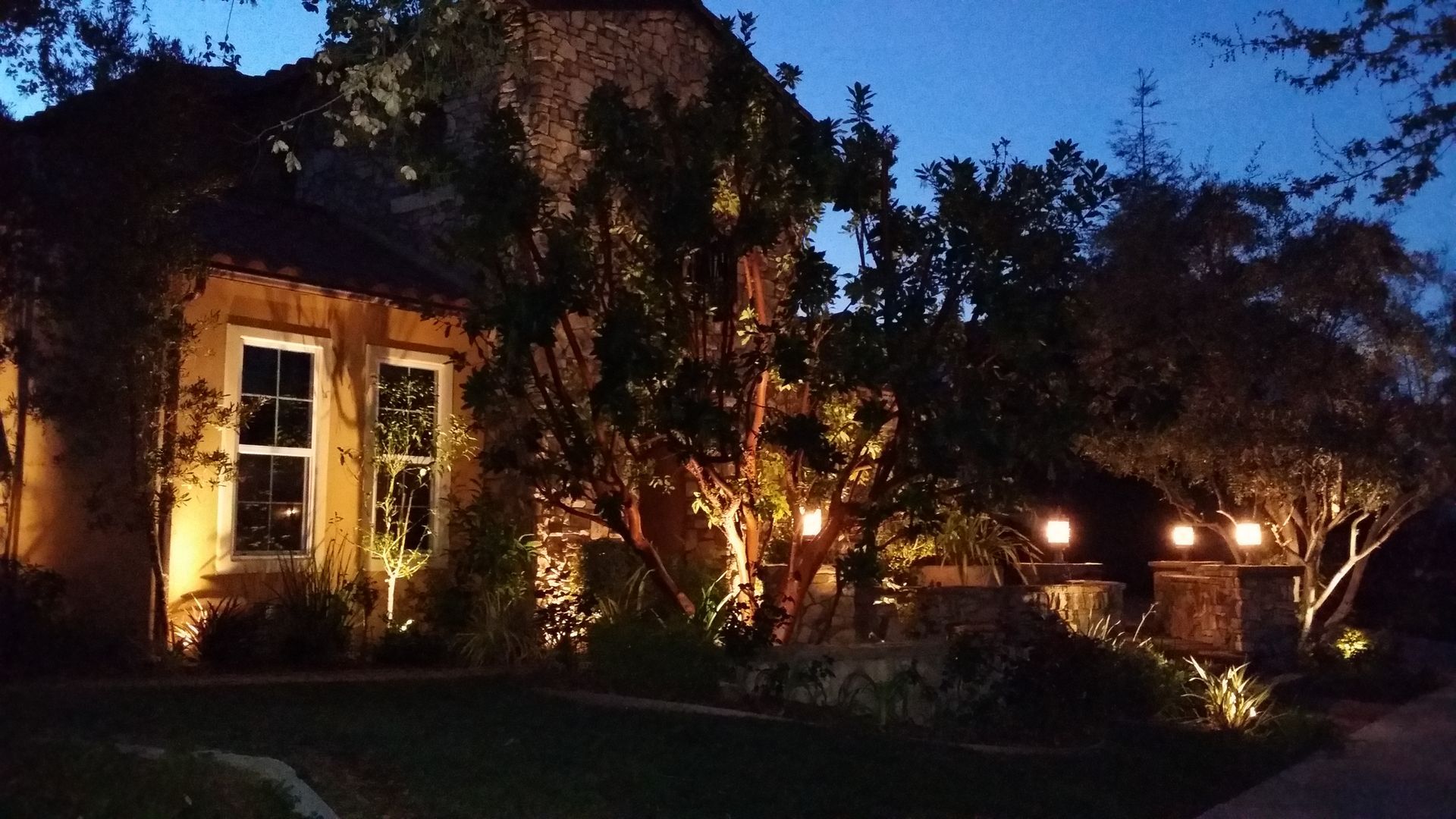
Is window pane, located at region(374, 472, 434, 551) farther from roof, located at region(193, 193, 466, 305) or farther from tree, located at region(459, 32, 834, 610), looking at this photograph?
tree, located at region(459, 32, 834, 610)

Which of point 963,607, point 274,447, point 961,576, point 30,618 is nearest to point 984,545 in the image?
point 961,576

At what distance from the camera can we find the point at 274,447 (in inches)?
457

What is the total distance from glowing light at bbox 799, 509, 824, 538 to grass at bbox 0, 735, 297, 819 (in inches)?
229

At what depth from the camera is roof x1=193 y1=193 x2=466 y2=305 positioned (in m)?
11.2

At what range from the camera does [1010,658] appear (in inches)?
411

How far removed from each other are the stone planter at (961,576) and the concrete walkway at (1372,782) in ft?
12.8

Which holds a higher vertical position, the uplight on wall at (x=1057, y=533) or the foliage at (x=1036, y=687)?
the uplight on wall at (x=1057, y=533)

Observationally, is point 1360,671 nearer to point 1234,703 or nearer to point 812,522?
point 1234,703

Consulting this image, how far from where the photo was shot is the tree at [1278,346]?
12852 mm

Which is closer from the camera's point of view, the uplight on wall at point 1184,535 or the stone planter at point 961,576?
the stone planter at point 961,576

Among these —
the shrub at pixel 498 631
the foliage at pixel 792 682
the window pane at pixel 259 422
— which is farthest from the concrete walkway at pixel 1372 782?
the window pane at pixel 259 422

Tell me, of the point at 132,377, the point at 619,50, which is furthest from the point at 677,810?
the point at 619,50

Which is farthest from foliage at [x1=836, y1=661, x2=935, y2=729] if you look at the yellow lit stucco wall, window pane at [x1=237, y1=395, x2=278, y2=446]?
window pane at [x1=237, y1=395, x2=278, y2=446]

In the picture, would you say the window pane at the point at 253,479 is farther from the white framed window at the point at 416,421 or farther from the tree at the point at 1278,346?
the tree at the point at 1278,346
